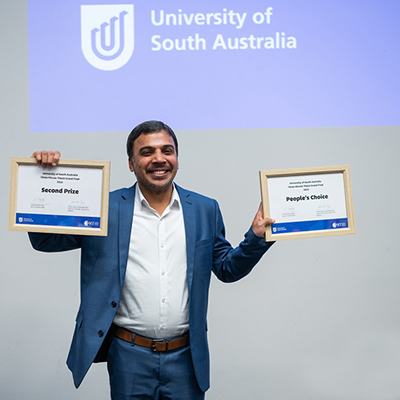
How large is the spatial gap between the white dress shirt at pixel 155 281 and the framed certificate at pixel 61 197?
18cm

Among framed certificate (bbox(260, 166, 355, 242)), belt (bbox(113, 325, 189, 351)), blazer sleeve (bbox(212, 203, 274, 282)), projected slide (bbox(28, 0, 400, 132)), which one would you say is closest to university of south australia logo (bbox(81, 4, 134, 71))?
projected slide (bbox(28, 0, 400, 132))

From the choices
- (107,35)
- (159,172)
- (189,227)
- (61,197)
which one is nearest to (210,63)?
(107,35)

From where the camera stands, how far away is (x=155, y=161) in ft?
6.21

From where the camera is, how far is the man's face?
6.25 ft

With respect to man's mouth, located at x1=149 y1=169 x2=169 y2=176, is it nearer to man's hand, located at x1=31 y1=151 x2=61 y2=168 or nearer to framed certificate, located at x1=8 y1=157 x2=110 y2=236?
framed certificate, located at x1=8 y1=157 x2=110 y2=236

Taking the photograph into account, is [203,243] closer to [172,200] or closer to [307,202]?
[172,200]

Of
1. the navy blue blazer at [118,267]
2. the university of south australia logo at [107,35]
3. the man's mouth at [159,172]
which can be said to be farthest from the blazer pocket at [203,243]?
the university of south australia logo at [107,35]

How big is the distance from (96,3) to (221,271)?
74.6 inches

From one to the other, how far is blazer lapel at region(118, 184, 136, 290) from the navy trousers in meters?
0.28

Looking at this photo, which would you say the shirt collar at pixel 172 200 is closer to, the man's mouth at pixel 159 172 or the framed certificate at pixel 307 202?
the man's mouth at pixel 159 172

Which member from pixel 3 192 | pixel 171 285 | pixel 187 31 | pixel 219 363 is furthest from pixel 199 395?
pixel 187 31

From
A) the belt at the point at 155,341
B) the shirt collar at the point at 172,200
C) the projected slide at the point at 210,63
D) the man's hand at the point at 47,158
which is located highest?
the projected slide at the point at 210,63

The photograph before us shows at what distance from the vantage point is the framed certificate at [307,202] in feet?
6.10

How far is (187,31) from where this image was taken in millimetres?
3008
